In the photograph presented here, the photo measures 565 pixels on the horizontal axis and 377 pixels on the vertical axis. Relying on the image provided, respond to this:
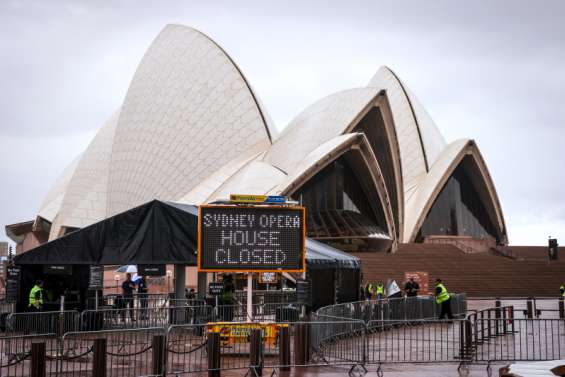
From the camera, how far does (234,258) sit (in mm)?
12430

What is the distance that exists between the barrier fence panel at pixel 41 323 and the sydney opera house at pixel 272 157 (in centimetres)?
2589

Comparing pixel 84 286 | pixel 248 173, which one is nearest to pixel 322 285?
pixel 84 286

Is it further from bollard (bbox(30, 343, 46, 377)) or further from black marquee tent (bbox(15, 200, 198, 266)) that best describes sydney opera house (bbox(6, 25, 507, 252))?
bollard (bbox(30, 343, 46, 377))

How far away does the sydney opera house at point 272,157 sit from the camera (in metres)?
43.1

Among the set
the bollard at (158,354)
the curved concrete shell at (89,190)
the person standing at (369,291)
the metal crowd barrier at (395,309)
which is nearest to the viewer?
the bollard at (158,354)

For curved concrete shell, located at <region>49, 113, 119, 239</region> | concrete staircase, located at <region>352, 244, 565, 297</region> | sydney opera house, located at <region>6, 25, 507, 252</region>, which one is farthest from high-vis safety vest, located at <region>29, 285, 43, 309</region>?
curved concrete shell, located at <region>49, 113, 119, 239</region>

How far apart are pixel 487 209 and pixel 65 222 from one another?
29.3m

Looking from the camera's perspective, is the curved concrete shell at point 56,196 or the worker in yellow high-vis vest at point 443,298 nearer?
the worker in yellow high-vis vest at point 443,298

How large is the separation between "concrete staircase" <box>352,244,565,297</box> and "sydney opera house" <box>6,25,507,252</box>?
15.3 ft

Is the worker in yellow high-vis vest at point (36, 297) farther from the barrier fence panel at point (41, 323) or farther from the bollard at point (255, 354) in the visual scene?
the bollard at point (255, 354)

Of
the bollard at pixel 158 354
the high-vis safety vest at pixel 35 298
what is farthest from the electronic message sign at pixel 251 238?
the high-vis safety vest at pixel 35 298

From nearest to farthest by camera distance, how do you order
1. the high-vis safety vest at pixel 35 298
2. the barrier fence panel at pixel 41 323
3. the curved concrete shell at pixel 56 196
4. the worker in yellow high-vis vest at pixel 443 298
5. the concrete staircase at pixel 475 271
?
the barrier fence panel at pixel 41 323 < the high-vis safety vest at pixel 35 298 < the worker in yellow high-vis vest at pixel 443 298 < the concrete staircase at pixel 475 271 < the curved concrete shell at pixel 56 196

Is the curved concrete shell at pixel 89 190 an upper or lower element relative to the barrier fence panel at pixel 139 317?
upper

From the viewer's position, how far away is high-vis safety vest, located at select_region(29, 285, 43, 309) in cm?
1625
